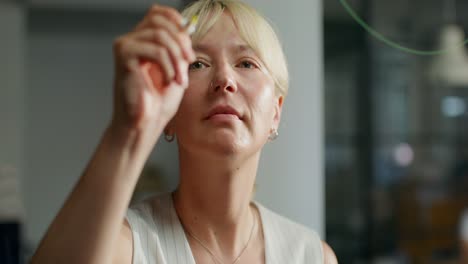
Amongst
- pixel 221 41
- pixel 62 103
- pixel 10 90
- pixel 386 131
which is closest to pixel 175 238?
pixel 221 41

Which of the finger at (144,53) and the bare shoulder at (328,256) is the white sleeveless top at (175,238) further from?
the finger at (144,53)

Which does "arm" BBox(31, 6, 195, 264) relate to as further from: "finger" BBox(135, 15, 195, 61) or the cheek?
the cheek

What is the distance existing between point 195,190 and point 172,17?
40cm

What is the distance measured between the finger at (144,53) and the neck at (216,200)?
0.30 m

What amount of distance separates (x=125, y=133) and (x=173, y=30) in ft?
0.41

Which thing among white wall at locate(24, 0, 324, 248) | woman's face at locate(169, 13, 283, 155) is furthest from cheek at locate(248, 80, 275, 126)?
white wall at locate(24, 0, 324, 248)

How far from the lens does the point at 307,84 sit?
1.45m

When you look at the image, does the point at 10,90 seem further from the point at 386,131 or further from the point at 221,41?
the point at 221,41

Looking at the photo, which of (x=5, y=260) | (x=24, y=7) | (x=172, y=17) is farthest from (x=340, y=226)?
(x=172, y=17)

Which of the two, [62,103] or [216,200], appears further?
[62,103]

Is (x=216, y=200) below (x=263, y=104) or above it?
below

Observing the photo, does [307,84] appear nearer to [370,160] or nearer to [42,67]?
[370,160]

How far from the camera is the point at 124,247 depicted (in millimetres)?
933

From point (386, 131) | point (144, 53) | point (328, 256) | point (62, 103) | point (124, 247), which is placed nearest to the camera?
point (144, 53)
